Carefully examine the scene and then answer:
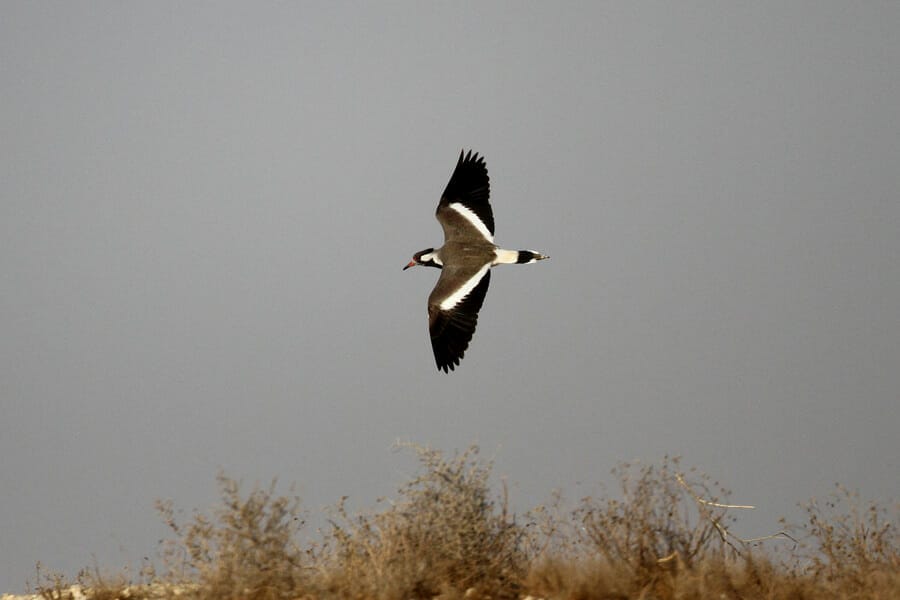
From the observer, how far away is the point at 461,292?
12008mm

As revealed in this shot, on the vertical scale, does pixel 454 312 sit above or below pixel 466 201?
below

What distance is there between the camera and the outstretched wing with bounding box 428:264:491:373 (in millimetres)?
11797

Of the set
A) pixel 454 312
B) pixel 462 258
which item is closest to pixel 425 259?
pixel 462 258

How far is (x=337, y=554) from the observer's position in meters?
8.05

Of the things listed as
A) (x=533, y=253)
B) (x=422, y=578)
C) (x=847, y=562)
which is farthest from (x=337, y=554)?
(x=533, y=253)

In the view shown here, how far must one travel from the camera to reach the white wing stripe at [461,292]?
12.0 meters

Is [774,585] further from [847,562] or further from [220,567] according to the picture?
[220,567]

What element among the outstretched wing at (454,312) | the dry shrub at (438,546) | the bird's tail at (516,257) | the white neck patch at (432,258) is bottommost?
the dry shrub at (438,546)

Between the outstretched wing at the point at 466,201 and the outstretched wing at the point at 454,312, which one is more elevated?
the outstretched wing at the point at 466,201

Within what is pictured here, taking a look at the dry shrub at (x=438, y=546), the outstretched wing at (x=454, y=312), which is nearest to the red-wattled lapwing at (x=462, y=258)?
the outstretched wing at (x=454, y=312)

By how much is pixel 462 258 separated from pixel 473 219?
0.68m

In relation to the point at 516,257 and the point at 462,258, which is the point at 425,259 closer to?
the point at 462,258

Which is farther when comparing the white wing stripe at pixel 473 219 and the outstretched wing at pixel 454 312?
the white wing stripe at pixel 473 219

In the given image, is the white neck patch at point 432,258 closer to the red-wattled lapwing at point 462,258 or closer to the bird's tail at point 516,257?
the red-wattled lapwing at point 462,258
